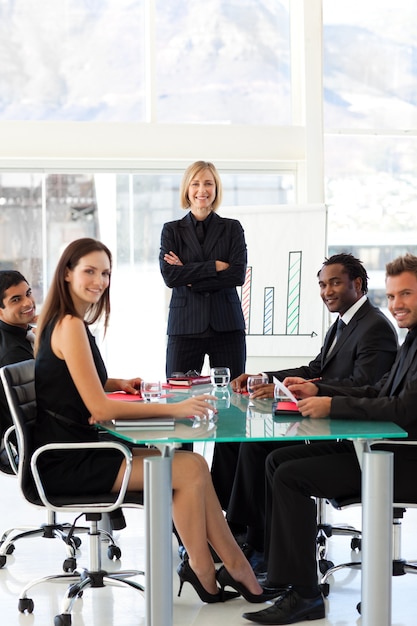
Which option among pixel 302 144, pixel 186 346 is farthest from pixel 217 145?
pixel 186 346

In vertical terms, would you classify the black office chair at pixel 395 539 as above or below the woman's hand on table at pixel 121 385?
below

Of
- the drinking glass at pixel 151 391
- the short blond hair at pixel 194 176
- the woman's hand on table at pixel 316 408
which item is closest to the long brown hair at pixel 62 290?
the drinking glass at pixel 151 391

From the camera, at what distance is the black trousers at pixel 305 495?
3383 millimetres

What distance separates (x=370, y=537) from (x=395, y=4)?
7.83 meters

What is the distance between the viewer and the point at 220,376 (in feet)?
13.8

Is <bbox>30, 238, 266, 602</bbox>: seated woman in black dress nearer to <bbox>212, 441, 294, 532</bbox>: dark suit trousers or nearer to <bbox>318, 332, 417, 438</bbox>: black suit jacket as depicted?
<bbox>318, 332, 417, 438</bbox>: black suit jacket

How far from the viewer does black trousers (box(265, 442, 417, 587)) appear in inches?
133

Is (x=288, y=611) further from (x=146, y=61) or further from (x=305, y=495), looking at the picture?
(x=146, y=61)

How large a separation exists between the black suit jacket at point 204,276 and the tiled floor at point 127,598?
127 cm

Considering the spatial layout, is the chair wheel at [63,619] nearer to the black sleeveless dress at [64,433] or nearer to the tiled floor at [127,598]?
the tiled floor at [127,598]

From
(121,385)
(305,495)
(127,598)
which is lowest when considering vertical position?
(127,598)

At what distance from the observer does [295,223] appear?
27.8ft

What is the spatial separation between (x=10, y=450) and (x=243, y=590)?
3.68ft

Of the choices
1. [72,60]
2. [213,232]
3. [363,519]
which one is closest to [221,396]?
[363,519]
